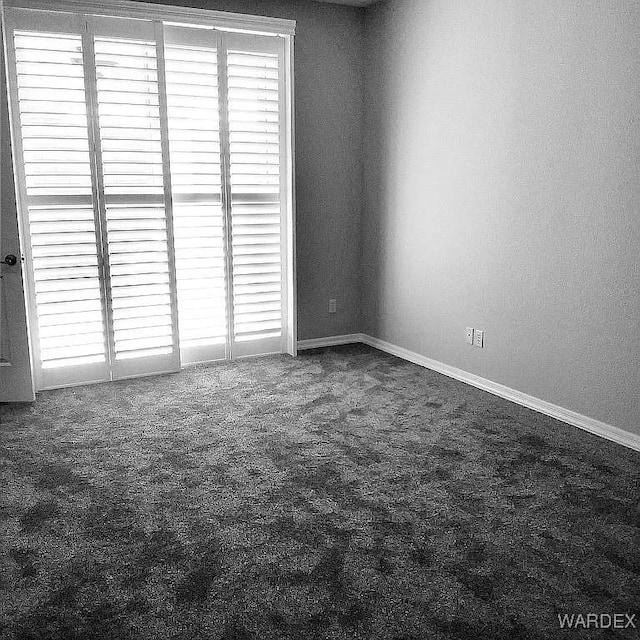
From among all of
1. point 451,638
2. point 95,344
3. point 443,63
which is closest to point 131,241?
point 95,344

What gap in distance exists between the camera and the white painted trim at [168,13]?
366 cm

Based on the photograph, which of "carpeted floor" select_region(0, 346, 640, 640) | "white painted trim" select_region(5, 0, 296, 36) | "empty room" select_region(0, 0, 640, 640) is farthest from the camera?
"white painted trim" select_region(5, 0, 296, 36)

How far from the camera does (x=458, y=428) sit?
3412 mm

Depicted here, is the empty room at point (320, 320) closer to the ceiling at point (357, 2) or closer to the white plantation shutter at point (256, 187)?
the white plantation shutter at point (256, 187)

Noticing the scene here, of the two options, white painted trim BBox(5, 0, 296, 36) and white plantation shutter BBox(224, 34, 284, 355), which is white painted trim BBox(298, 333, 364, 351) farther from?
white painted trim BBox(5, 0, 296, 36)

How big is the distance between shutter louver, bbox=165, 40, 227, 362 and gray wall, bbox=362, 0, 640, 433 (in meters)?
1.29

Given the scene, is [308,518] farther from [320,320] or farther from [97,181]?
[320,320]

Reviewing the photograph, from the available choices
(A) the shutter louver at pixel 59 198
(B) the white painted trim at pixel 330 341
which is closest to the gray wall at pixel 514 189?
(B) the white painted trim at pixel 330 341

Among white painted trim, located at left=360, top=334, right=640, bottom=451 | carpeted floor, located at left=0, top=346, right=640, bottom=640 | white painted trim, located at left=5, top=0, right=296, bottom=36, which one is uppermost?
white painted trim, located at left=5, top=0, right=296, bottom=36

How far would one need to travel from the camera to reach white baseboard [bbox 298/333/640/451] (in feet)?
10.6

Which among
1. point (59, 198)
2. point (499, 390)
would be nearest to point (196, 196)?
point (59, 198)

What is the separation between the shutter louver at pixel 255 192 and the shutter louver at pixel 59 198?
994mm

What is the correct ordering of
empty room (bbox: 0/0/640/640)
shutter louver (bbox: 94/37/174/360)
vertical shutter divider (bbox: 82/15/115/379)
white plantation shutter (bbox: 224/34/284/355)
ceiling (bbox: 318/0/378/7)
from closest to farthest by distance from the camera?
empty room (bbox: 0/0/640/640) < vertical shutter divider (bbox: 82/15/115/379) < shutter louver (bbox: 94/37/174/360) < white plantation shutter (bbox: 224/34/284/355) < ceiling (bbox: 318/0/378/7)

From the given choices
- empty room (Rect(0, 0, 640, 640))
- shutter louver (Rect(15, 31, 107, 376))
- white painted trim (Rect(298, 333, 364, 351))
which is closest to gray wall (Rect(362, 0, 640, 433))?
empty room (Rect(0, 0, 640, 640))
